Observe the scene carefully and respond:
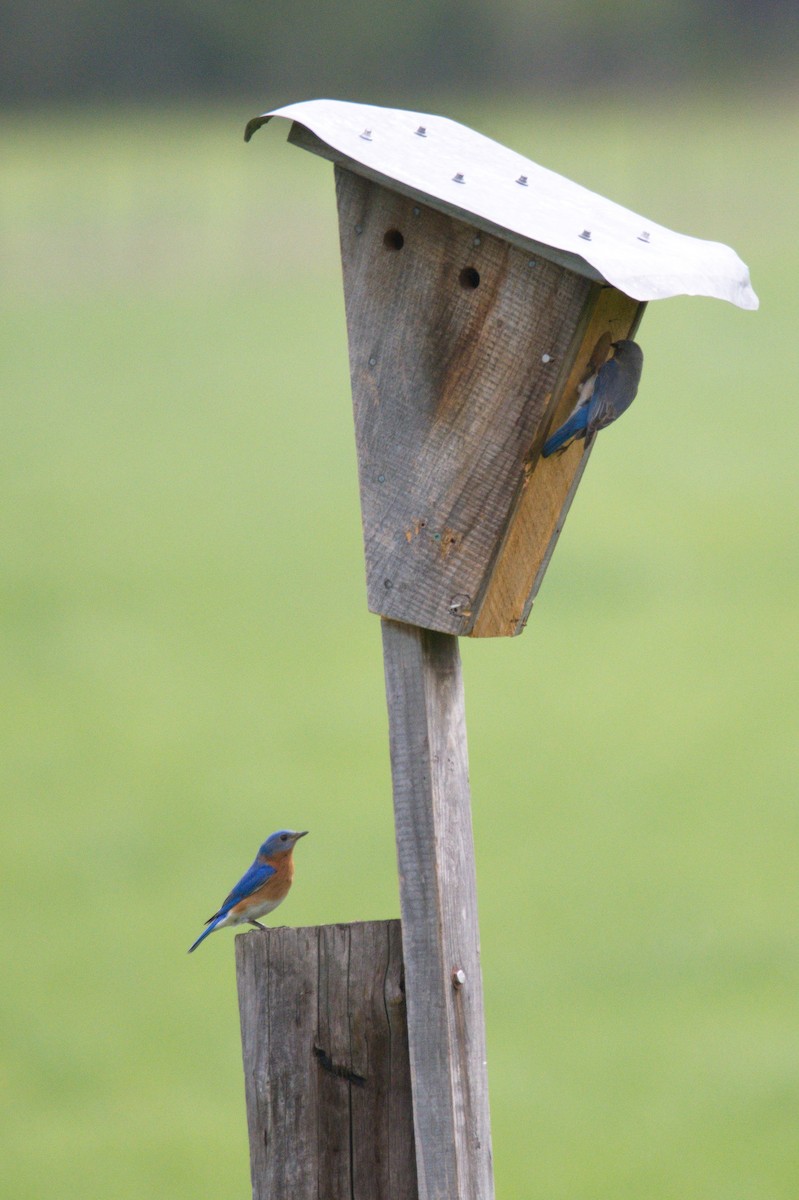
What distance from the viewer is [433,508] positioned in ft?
9.22

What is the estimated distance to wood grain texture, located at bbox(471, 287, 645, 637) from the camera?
109 inches

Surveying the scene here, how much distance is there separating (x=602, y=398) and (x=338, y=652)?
9370 mm

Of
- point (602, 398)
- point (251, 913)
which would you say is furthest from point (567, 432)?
point (251, 913)

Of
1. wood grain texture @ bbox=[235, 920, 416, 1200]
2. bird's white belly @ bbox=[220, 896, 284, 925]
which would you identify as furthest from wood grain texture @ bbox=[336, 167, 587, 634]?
bird's white belly @ bbox=[220, 896, 284, 925]

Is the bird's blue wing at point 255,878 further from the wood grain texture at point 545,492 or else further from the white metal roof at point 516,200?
the white metal roof at point 516,200

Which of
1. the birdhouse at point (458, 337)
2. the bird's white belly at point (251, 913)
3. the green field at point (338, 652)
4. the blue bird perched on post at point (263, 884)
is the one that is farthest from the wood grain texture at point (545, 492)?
the green field at point (338, 652)

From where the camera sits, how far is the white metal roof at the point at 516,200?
2.63 m

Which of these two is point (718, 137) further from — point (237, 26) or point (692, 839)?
point (692, 839)

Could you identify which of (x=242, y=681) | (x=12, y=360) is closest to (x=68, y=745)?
(x=242, y=681)

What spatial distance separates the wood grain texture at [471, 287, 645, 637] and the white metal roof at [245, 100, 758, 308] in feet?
0.44

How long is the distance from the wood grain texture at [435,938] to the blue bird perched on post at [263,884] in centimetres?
80

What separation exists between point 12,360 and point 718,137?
7995mm

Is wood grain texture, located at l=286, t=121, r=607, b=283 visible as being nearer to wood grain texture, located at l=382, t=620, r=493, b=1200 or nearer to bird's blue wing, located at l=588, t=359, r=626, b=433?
bird's blue wing, located at l=588, t=359, r=626, b=433

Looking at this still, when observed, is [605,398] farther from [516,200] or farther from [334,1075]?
[334,1075]
